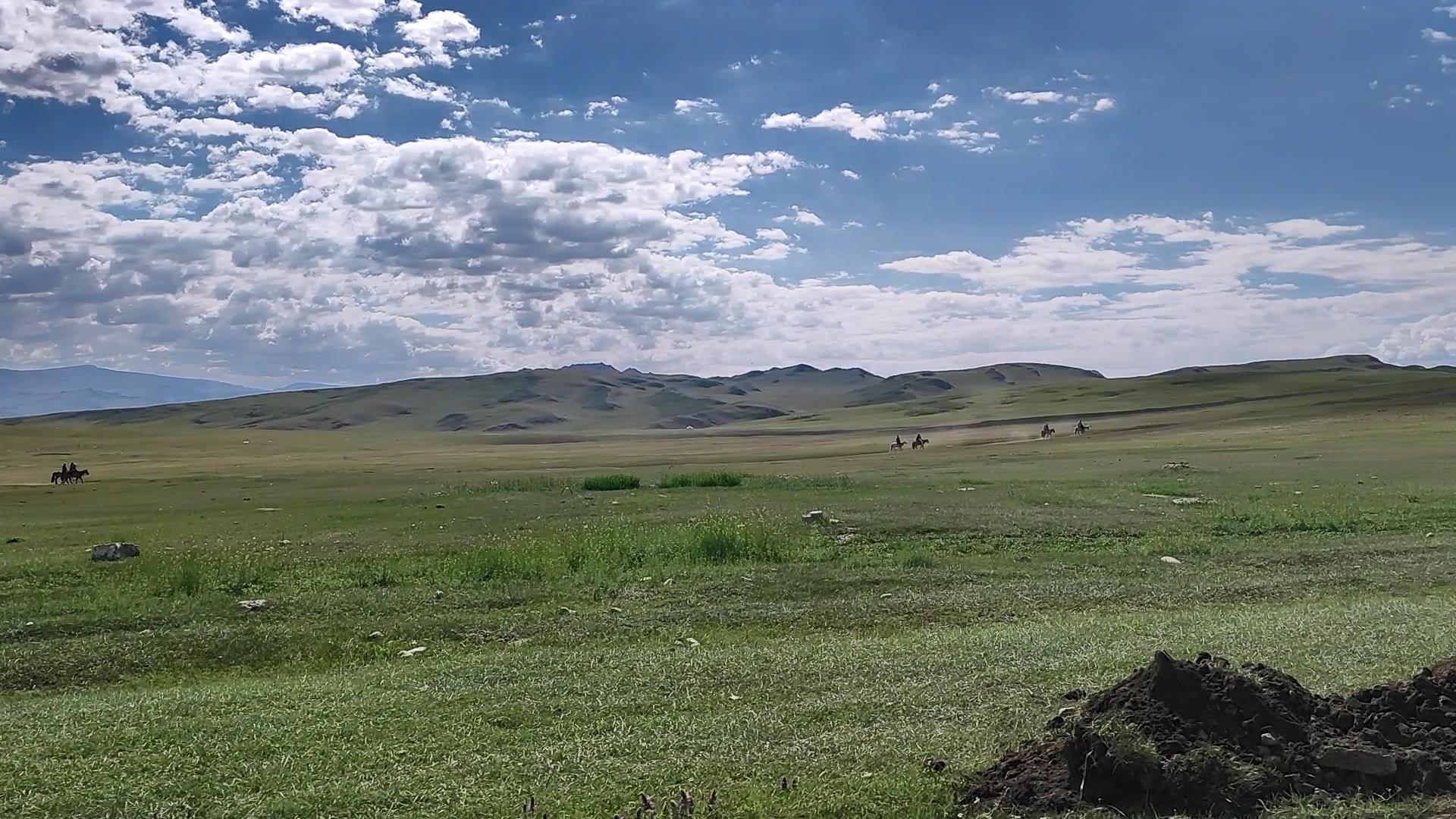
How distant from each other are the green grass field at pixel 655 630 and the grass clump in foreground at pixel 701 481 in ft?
8.78

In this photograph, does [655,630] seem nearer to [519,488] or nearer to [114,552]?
[114,552]

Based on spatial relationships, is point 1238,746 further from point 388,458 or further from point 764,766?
point 388,458

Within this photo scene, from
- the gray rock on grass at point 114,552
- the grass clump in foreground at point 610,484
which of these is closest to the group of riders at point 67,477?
the grass clump in foreground at point 610,484

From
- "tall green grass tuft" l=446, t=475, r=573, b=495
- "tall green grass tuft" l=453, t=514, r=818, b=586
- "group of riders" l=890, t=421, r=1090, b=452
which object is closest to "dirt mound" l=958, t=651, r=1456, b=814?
"tall green grass tuft" l=453, t=514, r=818, b=586

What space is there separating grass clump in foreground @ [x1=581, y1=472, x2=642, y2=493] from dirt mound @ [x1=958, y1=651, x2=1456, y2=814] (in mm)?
31972

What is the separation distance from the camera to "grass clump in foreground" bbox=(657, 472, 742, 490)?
130 ft

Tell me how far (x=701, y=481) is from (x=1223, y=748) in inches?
1327

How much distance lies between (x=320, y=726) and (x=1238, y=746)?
7.50 metres

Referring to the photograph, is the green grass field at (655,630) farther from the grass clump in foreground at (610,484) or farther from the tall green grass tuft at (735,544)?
the grass clump in foreground at (610,484)

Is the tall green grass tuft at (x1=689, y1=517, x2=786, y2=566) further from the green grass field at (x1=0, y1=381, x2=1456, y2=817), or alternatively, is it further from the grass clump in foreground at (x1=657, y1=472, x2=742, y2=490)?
the grass clump in foreground at (x1=657, y1=472, x2=742, y2=490)

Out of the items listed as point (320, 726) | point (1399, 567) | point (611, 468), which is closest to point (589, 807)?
point (320, 726)

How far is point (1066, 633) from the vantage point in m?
12.7

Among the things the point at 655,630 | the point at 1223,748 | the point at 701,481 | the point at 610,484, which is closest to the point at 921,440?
the point at 701,481

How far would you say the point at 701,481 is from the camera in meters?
40.4
